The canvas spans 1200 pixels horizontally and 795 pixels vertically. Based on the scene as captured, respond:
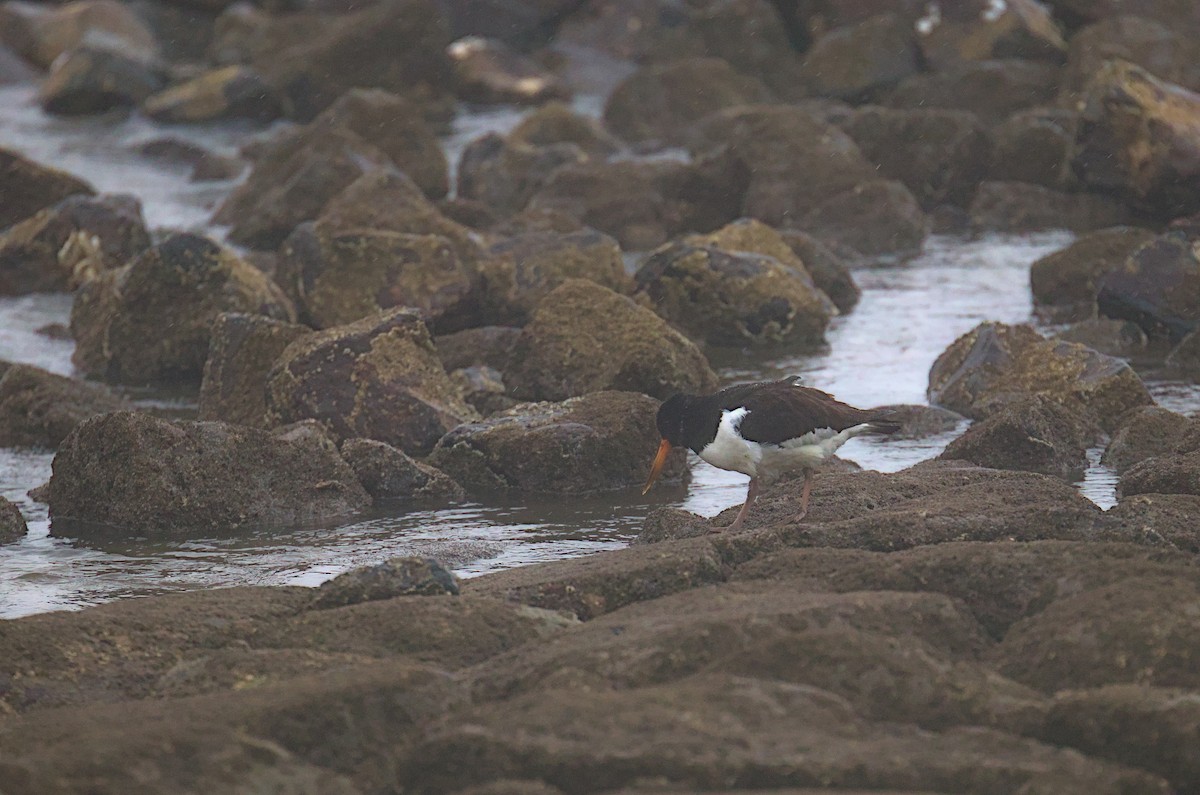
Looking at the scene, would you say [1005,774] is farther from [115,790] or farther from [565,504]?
[565,504]

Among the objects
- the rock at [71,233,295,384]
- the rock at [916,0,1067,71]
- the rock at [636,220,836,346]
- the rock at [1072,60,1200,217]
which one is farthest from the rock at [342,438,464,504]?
the rock at [916,0,1067,71]

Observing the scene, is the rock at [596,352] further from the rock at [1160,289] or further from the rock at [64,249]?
the rock at [64,249]

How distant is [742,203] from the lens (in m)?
19.4

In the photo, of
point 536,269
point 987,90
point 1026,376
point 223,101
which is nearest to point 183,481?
point 1026,376

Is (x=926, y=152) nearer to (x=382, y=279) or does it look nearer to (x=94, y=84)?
(x=382, y=279)

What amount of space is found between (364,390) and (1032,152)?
12.8 metres

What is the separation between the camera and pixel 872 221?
18.7m

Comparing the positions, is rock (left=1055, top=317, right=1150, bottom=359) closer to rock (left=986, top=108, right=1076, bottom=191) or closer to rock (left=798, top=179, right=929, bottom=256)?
rock (left=798, top=179, right=929, bottom=256)

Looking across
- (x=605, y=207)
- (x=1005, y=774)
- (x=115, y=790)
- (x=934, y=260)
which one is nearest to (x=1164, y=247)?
(x=934, y=260)

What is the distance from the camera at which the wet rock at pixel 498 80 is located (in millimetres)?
29984

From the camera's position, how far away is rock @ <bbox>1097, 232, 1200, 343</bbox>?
13031 millimetres

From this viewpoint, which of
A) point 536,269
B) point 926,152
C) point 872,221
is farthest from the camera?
point 926,152

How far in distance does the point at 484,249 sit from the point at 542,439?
575 cm

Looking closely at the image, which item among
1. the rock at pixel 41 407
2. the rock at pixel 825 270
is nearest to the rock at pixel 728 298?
the rock at pixel 825 270
